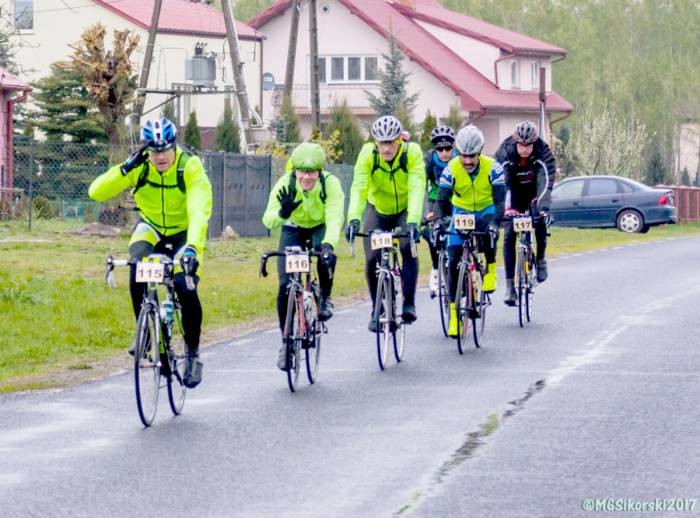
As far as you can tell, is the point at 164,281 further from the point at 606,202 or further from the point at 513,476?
the point at 606,202

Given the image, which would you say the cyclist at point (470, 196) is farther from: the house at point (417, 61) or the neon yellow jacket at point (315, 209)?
the house at point (417, 61)

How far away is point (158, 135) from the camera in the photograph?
1055 cm

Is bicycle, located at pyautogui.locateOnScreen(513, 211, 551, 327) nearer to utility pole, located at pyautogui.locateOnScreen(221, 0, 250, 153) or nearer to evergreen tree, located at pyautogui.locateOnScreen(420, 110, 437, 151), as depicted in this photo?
utility pole, located at pyautogui.locateOnScreen(221, 0, 250, 153)

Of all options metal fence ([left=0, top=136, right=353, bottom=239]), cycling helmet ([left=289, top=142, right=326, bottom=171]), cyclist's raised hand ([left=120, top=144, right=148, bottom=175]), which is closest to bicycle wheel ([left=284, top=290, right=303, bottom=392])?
cycling helmet ([left=289, top=142, right=326, bottom=171])

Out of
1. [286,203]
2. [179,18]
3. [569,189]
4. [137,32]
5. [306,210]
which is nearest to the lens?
[286,203]

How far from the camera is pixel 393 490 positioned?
8.29 metres

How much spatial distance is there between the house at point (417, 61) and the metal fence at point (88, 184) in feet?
73.0

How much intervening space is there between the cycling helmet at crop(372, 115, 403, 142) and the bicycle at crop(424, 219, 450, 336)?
1372mm

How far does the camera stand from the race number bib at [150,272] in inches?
401

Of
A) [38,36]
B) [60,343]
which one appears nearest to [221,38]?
[38,36]

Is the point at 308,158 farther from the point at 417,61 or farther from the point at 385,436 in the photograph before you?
the point at 417,61

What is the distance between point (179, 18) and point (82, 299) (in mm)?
45123

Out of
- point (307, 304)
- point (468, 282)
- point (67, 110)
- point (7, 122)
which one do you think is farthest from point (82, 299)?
point (67, 110)

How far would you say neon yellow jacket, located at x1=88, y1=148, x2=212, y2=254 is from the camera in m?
10.6
